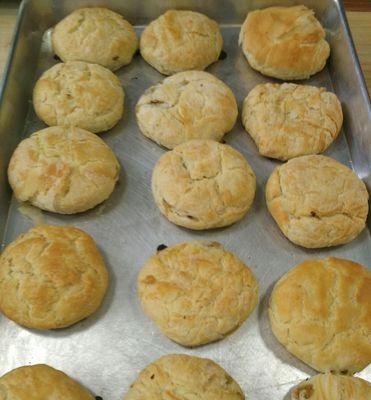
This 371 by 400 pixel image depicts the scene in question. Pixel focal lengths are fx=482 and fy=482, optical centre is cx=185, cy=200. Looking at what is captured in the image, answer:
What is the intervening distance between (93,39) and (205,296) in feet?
4.90

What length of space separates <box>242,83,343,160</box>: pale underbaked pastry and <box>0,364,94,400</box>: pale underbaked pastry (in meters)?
1.34

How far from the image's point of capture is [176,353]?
74.0 inches

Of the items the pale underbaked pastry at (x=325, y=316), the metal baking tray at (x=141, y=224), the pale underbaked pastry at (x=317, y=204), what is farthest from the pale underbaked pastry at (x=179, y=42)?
the pale underbaked pastry at (x=325, y=316)

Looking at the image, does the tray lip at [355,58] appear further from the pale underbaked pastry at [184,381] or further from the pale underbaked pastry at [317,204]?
the pale underbaked pastry at [184,381]

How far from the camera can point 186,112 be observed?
231 cm

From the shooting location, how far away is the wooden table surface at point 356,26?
2914 millimetres

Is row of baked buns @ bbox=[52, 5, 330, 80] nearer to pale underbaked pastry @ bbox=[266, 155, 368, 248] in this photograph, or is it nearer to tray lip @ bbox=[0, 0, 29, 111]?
tray lip @ bbox=[0, 0, 29, 111]

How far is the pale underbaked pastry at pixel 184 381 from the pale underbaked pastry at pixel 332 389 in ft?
0.73

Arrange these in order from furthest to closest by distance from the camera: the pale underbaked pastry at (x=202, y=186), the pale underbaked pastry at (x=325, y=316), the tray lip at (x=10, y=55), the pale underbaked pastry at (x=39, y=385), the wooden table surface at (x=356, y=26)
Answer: the wooden table surface at (x=356, y=26)
the tray lip at (x=10, y=55)
the pale underbaked pastry at (x=202, y=186)
the pale underbaked pastry at (x=325, y=316)
the pale underbaked pastry at (x=39, y=385)

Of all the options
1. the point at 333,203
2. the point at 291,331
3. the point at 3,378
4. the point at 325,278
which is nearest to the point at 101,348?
the point at 3,378

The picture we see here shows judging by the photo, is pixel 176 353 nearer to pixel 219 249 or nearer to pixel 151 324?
pixel 151 324

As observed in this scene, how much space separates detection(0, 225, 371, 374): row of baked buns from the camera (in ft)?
5.97

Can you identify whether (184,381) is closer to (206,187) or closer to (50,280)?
(50,280)

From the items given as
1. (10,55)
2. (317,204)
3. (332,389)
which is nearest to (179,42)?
(10,55)
